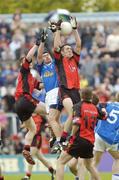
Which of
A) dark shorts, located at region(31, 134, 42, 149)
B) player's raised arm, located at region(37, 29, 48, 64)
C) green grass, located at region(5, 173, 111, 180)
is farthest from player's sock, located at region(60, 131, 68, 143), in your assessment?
green grass, located at region(5, 173, 111, 180)

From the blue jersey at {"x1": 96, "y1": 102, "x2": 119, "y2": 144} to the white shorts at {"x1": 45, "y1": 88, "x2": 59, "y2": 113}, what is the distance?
1252 mm

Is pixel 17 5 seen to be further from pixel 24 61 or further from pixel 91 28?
pixel 24 61

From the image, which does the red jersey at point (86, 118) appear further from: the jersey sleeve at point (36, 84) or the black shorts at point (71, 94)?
the jersey sleeve at point (36, 84)

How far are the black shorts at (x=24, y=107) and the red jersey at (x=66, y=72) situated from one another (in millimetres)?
1150

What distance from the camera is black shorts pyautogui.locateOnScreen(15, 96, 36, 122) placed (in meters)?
19.6

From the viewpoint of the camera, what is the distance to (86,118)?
55.6 feet

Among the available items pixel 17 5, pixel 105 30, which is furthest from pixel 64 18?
pixel 17 5

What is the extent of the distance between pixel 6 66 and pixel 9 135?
123 inches

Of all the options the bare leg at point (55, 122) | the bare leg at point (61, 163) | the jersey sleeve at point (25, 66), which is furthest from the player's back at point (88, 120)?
the jersey sleeve at point (25, 66)

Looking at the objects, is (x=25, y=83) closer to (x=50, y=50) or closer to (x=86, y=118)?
(x=86, y=118)

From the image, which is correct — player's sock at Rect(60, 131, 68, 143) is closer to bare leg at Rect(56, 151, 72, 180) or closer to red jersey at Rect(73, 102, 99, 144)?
bare leg at Rect(56, 151, 72, 180)

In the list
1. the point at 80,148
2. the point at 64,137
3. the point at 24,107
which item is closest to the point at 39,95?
the point at 24,107

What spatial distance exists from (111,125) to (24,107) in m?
2.24

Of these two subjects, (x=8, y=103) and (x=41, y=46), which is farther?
(x=8, y=103)
